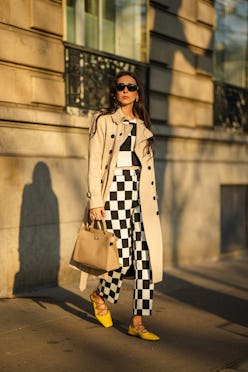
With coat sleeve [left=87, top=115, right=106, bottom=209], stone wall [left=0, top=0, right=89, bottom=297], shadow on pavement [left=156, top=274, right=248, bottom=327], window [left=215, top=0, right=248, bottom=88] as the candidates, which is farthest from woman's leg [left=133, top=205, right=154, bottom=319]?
window [left=215, top=0, right=248, bottom=88]

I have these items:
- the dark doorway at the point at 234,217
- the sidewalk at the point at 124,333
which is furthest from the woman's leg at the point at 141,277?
the dark doorway at the point at 234,217

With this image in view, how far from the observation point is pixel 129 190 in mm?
4531

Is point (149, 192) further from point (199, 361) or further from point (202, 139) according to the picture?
point (202, 139)

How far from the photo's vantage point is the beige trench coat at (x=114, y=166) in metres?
4.43

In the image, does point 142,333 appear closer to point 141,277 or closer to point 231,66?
point 141,277

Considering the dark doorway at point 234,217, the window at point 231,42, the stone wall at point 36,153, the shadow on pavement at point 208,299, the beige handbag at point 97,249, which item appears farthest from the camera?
the window at point 231,42

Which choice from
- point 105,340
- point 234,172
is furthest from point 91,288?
point 234,172

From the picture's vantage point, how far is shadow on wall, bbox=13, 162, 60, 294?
245 inches

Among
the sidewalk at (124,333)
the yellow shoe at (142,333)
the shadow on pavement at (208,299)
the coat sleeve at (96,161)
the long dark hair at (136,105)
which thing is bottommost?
the shadow on pavement at (208,299)

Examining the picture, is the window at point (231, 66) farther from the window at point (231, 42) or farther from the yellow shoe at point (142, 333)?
the yellow shoe at point (142, 333)

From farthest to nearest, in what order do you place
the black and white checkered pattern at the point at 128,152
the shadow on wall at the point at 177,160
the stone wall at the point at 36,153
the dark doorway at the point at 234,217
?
the dark doorway at the point at 234,217
the shadow on wall at the point at 177,160
the stone wall at the point at 36,153
the black and white checkered pattern at the point at 128,152

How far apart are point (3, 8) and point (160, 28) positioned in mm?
2839

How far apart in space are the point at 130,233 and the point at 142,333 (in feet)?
2.44

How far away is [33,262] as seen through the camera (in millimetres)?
6328
